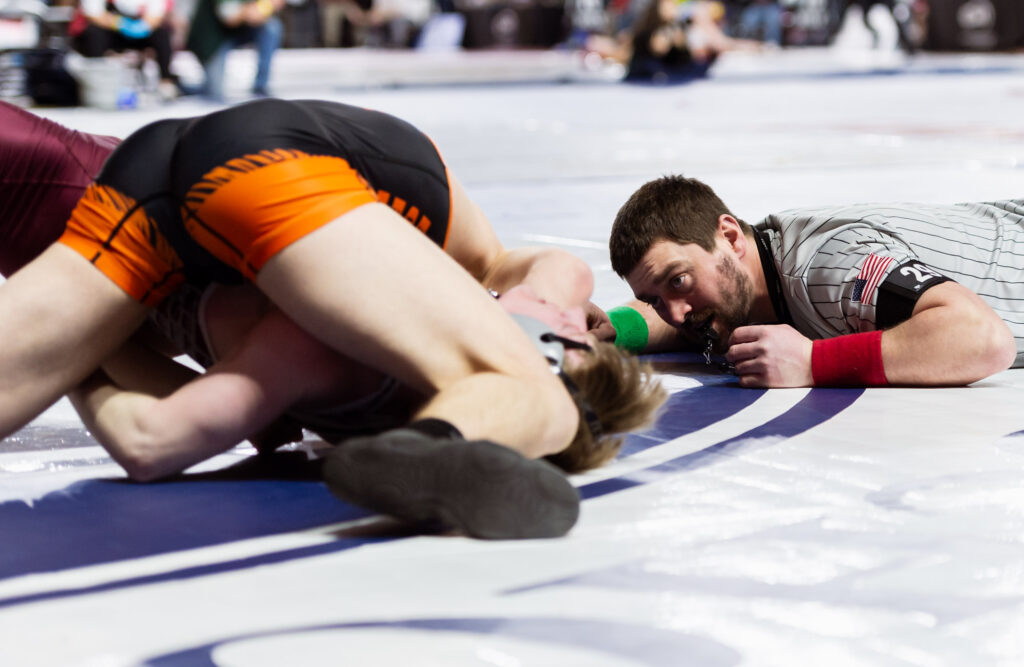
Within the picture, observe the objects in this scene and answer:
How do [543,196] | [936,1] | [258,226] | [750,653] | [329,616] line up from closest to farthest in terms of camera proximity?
[750,653] < [329,616] < [258,226] < [543,196] < [936,1]

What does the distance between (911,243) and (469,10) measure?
18331 mm

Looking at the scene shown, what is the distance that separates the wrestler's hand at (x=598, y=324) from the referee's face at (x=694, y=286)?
0.36ft

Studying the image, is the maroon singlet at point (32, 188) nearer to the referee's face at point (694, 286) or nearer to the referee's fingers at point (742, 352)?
the referee's face at point (694, 286)

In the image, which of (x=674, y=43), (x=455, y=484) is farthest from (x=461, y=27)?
(x=455, y=484)

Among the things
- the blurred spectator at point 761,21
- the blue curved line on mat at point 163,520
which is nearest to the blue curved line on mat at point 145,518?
the blue curved line on mat at point 163,520

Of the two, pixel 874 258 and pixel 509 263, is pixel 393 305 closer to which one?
pixel 509 263

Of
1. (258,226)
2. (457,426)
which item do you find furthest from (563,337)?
(258,226)

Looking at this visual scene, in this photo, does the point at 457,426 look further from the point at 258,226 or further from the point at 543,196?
the point at 543,196

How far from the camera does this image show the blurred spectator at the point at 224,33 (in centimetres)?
1077

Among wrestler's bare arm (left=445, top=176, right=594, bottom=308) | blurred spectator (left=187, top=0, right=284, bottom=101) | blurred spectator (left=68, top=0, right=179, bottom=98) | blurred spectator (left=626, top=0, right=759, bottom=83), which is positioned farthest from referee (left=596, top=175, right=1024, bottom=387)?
blurred spectator (left=626, top=0, right=759, bottom=83)

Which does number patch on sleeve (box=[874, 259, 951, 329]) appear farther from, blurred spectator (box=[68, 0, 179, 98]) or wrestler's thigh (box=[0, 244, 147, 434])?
blurred spectator (box=[68, 0, 179, 98])

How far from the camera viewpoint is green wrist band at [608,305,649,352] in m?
3.00

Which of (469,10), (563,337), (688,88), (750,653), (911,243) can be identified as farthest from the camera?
(469,10)

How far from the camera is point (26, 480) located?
2.05 metres
